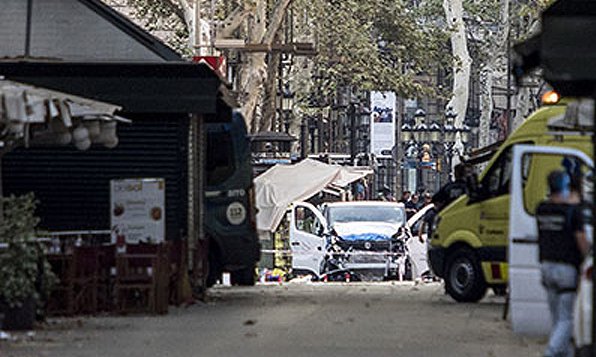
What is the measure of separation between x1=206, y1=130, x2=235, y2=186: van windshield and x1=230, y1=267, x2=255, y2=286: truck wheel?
1.64 m

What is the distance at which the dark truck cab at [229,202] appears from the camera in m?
31.1

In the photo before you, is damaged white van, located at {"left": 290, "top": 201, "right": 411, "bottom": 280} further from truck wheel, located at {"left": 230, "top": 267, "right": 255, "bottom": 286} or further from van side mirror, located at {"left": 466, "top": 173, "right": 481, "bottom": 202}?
van side mirror, located at {"left": 466, "top": 173, "right": 481, "bottom": 202}

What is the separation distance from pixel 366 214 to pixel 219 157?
9.94 m

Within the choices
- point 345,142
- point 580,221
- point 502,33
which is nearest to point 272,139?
point 502,33

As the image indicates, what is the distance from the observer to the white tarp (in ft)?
151

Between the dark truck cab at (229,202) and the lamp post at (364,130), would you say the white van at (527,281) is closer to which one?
the dark truck cab at (229,202)

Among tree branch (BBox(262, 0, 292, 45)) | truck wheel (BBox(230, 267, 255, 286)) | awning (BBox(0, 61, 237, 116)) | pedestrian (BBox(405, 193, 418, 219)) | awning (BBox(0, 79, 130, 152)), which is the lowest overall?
truck wheel (BBox(230, 267, 255, 286))

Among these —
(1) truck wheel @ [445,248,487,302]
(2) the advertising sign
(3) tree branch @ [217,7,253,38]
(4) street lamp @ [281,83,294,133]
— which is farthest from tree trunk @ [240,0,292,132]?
(2) the advertising sign

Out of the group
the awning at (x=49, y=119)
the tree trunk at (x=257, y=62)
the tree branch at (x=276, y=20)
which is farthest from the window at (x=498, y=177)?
the tree trunk at (x=257, y=62)

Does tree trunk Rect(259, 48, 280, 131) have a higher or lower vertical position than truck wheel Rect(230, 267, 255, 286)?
higher

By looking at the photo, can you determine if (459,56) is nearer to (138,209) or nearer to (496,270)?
(496,270)

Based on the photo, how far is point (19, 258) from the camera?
20.3 m

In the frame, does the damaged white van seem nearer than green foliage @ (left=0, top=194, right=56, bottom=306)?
No

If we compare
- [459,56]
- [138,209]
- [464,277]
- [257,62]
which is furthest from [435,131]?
[138,209]
